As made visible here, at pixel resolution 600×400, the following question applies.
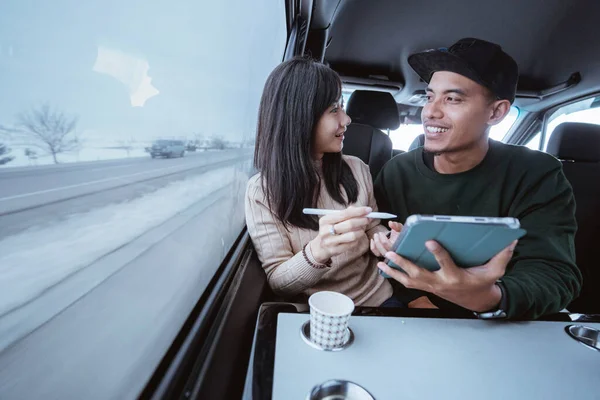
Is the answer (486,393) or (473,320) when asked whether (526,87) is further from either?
(486,393)

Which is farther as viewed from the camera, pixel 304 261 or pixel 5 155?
pixel 304 261

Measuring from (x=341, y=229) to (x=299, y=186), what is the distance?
1.21 ft

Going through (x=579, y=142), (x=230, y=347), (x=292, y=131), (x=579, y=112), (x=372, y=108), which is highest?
(x=579, y=112)

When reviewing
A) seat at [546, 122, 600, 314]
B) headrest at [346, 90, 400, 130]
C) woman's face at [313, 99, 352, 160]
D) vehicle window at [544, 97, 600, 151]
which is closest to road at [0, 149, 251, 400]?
woman's face at [313, 99, 352, 160]

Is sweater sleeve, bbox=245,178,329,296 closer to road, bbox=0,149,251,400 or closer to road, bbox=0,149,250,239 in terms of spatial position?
road, bbox=0,149,251,400

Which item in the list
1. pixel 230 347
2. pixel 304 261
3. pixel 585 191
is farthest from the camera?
pixel 585 191

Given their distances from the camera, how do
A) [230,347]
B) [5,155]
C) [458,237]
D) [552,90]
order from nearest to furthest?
[5,155], [458,237], [230,347], [552,90]

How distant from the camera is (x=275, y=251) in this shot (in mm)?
1052

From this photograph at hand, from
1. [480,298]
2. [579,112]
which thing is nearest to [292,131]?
[480,298]

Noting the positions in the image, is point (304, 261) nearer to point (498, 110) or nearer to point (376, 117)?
point (498, 110)

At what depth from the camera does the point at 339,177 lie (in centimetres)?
131

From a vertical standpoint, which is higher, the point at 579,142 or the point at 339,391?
the point at 579,142

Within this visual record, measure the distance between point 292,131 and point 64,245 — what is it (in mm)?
889

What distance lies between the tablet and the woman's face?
0.68m
